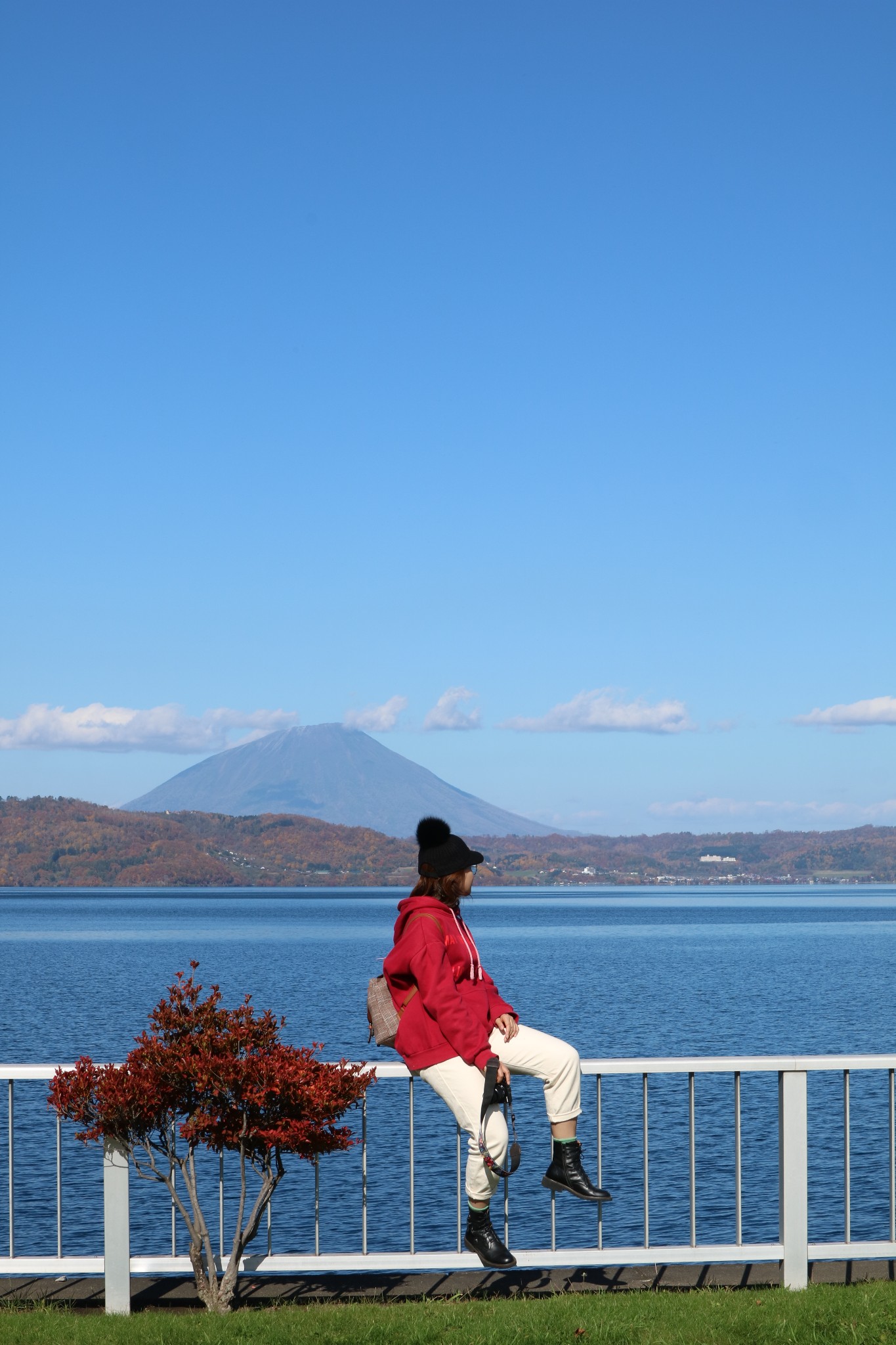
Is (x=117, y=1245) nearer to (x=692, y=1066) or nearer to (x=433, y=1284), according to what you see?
(x=433, y=1284)

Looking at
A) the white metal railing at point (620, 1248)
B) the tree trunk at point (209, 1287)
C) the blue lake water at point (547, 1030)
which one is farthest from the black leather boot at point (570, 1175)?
the blue lake water at point (547, 1030)

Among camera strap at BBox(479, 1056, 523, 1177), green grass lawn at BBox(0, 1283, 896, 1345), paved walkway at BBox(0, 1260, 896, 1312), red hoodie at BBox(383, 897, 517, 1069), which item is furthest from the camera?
paved walkway at BBox(0, 1260, 896, 1312)

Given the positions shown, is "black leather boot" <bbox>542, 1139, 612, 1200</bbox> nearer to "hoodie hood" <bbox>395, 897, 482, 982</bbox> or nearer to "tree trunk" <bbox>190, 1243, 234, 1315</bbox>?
"hoodie hood" <bbox>395, 897, 482, 982</bbox>

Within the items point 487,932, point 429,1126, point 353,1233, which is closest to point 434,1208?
point 353,1233

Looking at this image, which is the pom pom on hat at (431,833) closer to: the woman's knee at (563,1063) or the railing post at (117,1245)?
the woman's knee at (563,1063)

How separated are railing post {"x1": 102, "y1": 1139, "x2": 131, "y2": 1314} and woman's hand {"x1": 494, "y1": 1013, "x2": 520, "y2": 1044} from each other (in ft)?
5.99

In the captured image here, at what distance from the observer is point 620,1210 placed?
61.4ft

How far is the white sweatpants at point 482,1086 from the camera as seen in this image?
5.28 m

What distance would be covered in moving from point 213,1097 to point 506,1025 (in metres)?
1.38

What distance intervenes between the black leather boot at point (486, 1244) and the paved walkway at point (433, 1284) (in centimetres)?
79

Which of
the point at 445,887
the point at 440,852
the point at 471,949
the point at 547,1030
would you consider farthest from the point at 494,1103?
the point at 547,1030

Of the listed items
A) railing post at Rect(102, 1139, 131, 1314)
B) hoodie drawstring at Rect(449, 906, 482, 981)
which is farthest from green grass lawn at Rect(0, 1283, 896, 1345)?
hoodie drawstring at Rect(449, 906, 482, 981)

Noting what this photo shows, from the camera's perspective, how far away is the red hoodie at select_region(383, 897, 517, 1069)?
5.27 meters

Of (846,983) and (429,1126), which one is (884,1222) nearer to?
(429,1126)
